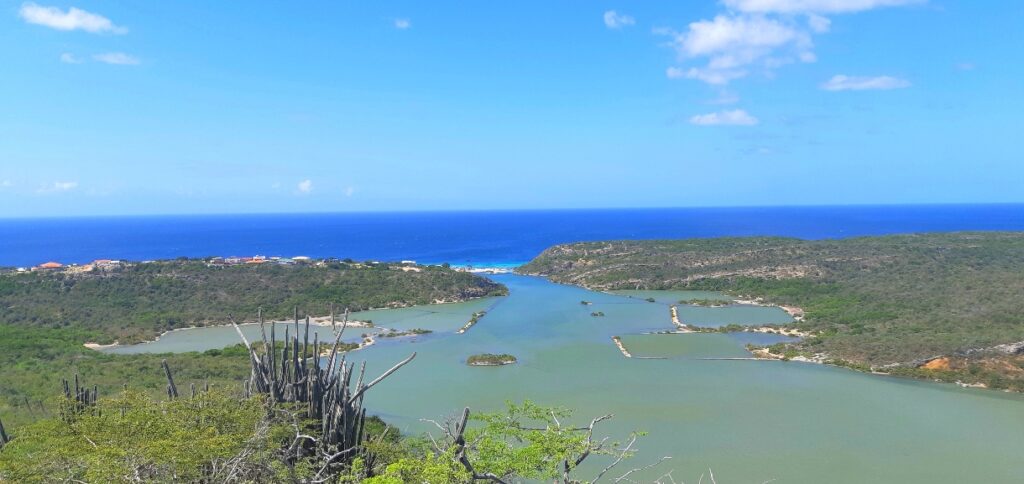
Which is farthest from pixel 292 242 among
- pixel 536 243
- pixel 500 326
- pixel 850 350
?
pixel 850 350

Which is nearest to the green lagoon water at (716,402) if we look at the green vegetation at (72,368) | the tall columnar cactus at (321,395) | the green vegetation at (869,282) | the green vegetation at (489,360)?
the green vegetation at (489,360)

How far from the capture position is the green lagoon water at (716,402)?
16031 mm

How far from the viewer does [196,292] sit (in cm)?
4200

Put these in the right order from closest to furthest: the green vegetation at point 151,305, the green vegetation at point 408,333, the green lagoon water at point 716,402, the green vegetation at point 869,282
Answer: the green lagoon water at point 716,402, the green vegetation at point 151,305, the green vegetation at point 869,282, the green vegetation at point 408,333

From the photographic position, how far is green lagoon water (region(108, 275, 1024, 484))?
52.6 feet

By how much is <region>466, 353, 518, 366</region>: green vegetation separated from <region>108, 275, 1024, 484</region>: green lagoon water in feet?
1.63

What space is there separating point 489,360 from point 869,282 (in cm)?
3253

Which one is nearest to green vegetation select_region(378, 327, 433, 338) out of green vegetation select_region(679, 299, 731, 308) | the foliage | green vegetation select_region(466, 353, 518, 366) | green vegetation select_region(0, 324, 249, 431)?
green vegetation select_region(466, 353, 518, 366)

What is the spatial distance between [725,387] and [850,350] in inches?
347

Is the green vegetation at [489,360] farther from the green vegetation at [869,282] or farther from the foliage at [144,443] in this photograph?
the foliage at [144,443]

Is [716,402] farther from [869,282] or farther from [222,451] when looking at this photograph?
[869,282]

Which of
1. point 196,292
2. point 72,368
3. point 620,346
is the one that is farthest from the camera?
point 196,292

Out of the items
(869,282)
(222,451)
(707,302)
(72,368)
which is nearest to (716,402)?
(222,451)

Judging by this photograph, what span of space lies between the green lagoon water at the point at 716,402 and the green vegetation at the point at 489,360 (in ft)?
1.63
